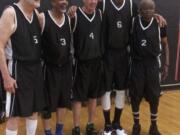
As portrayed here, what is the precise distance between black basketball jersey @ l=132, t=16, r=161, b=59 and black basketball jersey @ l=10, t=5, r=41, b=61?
40.7 inches

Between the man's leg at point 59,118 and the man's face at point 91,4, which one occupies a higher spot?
the man's face at point 91,4

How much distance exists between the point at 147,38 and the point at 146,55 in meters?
0.17

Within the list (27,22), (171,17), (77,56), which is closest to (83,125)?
(77,56)

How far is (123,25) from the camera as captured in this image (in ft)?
11.2

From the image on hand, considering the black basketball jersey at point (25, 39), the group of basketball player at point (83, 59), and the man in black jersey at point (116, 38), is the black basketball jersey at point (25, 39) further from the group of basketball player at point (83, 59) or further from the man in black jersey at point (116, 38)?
the man in black jersey at point (116, 38)

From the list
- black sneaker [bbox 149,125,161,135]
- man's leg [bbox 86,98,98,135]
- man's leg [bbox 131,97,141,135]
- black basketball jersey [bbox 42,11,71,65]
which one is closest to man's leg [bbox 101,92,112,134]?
man's leg [bbox 86,98,98,135]

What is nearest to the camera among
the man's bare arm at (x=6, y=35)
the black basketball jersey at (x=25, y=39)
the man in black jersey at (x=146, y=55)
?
the man's bare arm at (x=6, y=35)

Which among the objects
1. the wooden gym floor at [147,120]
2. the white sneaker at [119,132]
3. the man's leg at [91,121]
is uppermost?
the man's leg at [91,121]

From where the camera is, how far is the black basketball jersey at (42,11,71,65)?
10.1ft

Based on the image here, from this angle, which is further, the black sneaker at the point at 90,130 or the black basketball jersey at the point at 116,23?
the black sneaker at the point at 90,130

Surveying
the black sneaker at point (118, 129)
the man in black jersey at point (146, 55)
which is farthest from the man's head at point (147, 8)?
the black sneaker at point (118, 129)

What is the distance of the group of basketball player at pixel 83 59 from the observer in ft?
9.18

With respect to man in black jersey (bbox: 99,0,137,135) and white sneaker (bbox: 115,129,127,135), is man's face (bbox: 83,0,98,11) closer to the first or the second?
man in black jersey (bbox: 99,0,137,135)

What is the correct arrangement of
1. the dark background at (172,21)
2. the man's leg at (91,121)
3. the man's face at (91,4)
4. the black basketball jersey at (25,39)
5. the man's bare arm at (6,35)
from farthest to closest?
the dark background at (172,21) → the man's leg at (91,121) → the man's face at (91,4) → the black basketball jersey at (25,39) → the man's bare arm at (6,35)
